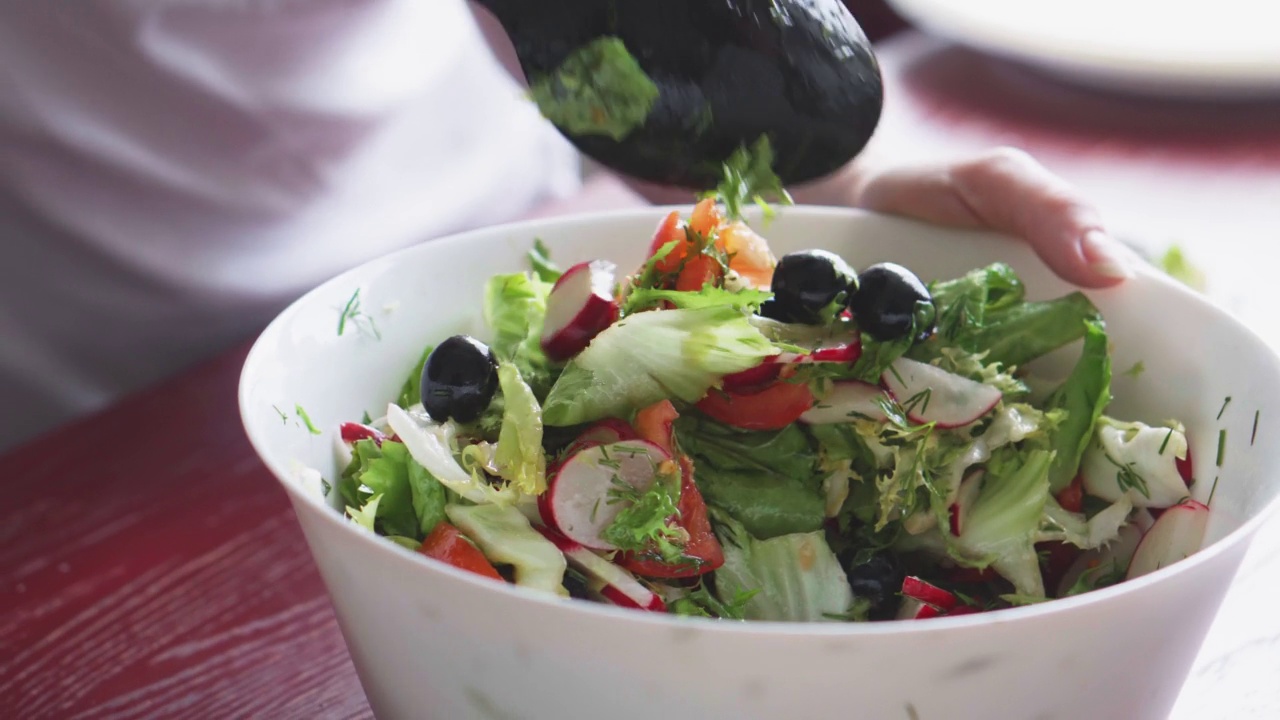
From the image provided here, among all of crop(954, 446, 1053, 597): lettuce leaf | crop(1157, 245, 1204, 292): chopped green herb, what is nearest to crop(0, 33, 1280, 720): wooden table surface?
crop(1157, 245, 1204, 292): chopped green herb

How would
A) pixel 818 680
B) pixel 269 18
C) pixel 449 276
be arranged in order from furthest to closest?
pixel 269 18 → pixel 449 276 → pixel 818 680

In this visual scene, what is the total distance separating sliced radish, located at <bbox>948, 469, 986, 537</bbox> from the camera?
30.0 inches

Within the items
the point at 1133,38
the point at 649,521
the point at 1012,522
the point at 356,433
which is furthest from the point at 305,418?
the point at 1133,38

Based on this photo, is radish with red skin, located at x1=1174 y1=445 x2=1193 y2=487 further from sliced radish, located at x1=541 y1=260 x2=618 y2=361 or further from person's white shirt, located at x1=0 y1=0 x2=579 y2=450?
person's white shirt, located at x1=0 y1=0 x2=579 y2=450

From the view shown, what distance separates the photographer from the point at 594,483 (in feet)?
2.27

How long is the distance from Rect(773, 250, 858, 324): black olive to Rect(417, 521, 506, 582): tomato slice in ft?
0.91

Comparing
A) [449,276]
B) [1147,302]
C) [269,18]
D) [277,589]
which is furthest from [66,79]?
[1147,302]

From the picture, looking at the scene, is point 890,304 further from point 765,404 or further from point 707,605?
point 707,605

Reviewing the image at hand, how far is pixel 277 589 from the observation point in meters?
0.87

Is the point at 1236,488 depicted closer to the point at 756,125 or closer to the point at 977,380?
the point at 977,380

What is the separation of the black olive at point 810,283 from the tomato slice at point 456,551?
28 centimetres

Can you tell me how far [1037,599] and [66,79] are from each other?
109 centimetres

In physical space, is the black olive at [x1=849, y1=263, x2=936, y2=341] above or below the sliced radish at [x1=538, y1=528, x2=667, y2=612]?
above

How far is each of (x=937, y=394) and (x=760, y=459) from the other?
0.13 metres
